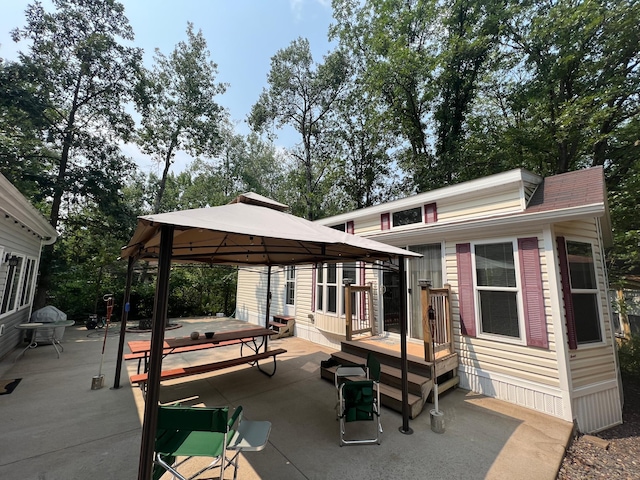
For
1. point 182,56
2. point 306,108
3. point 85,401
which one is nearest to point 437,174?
point 306,108

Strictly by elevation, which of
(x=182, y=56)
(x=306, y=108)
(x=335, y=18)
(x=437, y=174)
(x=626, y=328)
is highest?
(x=335, y=18)

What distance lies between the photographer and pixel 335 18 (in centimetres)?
1519

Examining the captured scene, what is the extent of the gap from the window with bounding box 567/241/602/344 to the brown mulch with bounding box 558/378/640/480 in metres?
1.31

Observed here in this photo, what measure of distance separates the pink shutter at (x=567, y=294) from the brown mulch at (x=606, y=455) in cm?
121

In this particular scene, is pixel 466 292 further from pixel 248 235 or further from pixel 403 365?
pixel 248 235

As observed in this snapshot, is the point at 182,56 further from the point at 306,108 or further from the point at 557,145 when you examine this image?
the point at 557,145

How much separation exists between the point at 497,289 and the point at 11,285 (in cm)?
1018

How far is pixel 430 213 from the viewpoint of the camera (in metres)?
6.03

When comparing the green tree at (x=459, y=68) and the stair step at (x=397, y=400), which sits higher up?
the green tree at (x=459, y=68)

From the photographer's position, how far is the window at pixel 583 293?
423cm

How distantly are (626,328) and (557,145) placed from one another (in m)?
8.11

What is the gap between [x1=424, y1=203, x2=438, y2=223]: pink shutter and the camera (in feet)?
19.5

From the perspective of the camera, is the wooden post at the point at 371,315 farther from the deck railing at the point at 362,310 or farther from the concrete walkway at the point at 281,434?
the concrete walkway at the point at 281,434

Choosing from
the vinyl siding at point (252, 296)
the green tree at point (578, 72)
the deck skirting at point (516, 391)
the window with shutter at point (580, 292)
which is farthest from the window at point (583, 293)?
the vinyl siding at point (252, 296)
